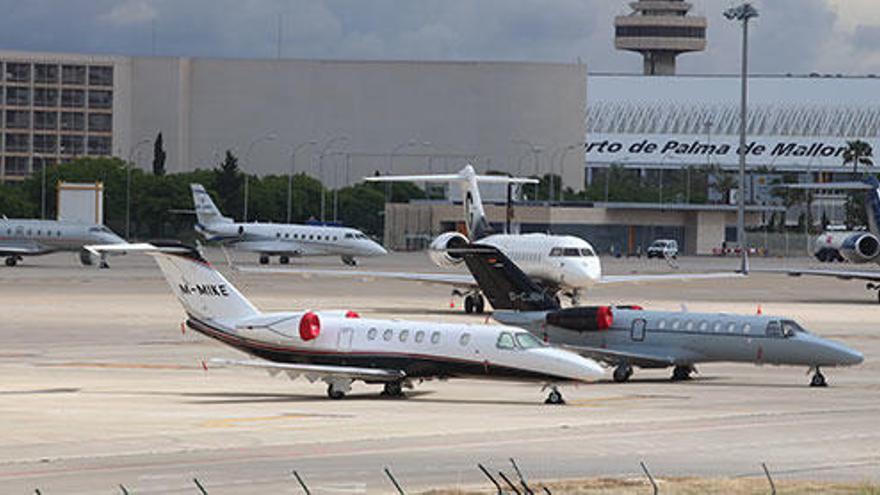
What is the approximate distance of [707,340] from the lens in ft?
152

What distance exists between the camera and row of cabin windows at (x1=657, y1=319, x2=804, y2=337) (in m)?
46.0

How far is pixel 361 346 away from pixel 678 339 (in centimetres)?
983

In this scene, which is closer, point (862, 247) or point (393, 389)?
point (393, 389)

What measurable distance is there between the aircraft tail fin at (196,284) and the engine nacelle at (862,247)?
45.8m

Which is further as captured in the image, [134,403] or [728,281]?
[728,281]

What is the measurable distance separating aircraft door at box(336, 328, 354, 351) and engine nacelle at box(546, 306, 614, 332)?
8.77m

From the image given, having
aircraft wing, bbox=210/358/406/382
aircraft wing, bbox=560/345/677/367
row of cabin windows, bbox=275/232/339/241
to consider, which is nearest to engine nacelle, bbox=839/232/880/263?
aircraft wing, bbox=560/345/677/367

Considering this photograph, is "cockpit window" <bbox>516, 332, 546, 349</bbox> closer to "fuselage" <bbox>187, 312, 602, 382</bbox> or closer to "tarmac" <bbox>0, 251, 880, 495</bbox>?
"fuselage" <bbox>187, 312, 602, 382</bbox>

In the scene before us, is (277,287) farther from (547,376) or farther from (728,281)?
(547,376)

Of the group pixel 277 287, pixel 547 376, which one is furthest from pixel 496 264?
pixel 277 287

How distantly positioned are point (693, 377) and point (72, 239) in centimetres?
7148

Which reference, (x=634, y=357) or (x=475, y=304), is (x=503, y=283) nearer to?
(x=634, y=357)

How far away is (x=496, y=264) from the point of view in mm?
51812

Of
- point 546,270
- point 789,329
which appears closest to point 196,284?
point 789,329
